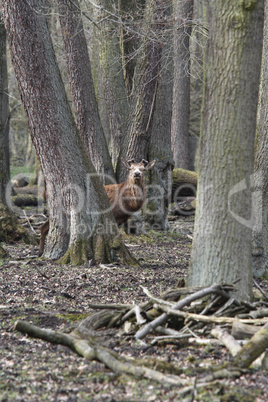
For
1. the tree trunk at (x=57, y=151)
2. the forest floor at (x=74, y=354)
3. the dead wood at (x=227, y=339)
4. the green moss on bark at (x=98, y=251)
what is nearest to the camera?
the forest floor at (x=74, y=354)

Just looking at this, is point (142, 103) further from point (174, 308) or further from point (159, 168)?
point (174, 308)

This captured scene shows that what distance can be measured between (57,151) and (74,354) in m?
4.39

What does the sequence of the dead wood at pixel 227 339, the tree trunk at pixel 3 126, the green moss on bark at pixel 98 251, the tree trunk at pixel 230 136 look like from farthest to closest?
the tree trunk at pixel 3 126 → the green moss on bark at pixel 98 251 → the tree trunk at pixel 230 136 → the dead wood at pixel 227 339

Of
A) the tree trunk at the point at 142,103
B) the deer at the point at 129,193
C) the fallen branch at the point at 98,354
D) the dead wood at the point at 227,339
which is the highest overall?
the tree trunk at the point at 142,103

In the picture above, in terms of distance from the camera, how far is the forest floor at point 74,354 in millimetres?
3572

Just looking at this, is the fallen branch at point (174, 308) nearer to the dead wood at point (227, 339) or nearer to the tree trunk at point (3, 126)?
the dead wood at point (227, 339)

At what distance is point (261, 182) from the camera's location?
7598 mm

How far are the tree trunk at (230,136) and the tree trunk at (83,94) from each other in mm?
6602

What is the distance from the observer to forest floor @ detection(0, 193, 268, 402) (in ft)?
11.7

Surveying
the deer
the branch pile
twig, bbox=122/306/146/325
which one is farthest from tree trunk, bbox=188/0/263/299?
the deer

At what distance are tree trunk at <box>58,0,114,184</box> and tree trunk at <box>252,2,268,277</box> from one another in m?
4.98

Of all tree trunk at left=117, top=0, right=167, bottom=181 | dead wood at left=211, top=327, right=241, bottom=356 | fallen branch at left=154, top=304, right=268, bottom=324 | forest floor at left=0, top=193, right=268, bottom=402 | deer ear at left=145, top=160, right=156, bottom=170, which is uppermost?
tree trunk at left=117, top=0, right=167, bottom=181

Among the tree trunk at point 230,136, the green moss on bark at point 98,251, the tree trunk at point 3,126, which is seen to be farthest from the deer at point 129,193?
the tree trunk at point 230,136

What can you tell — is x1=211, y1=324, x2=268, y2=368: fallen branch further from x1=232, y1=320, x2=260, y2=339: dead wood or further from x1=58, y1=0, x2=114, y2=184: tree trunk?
x1=58, y1=0, x2=114, y2=184: tree trunk
